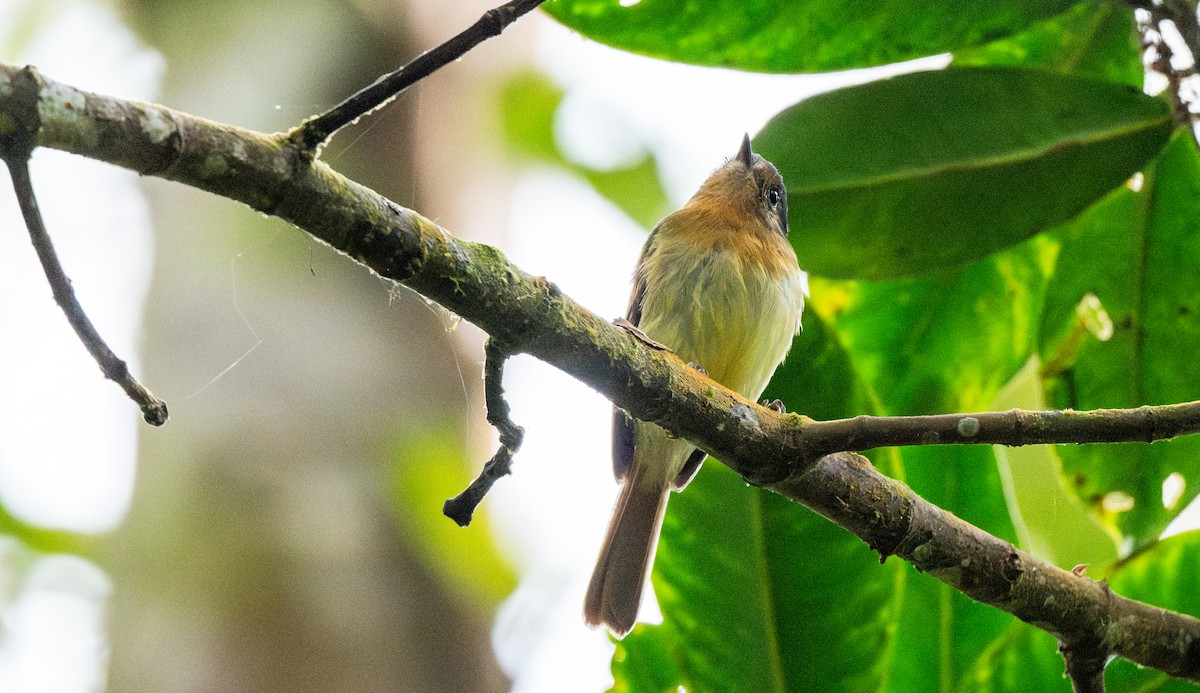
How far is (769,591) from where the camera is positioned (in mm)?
2057

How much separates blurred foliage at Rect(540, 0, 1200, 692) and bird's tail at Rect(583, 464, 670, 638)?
71cm

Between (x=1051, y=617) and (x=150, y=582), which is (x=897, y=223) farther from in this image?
(x=150, y=582)

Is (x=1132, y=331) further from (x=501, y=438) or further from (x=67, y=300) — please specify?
(x=67, y=300)

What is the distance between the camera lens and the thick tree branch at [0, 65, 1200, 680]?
41.5 inches

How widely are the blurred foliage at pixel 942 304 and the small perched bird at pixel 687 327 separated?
1.00 ft

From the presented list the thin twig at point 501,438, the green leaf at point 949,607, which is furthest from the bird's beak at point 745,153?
the thin twig at point 501,438

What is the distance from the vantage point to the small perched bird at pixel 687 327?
2.93 meters

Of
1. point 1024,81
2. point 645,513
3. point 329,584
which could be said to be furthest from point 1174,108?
point 329,584

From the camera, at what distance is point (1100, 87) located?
2.26m

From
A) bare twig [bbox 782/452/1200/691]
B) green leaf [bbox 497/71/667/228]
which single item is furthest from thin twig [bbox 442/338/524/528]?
green leaf [bbox 497/71/667/228]

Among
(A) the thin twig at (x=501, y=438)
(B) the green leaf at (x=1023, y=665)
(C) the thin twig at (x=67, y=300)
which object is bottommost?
(C) the thin twig at (x=67, y=300)

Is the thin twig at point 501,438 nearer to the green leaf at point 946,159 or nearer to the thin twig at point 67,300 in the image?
the thin twig at point 67,300

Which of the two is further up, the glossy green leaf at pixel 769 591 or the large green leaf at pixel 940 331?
the large green leaf at pixel 940 331

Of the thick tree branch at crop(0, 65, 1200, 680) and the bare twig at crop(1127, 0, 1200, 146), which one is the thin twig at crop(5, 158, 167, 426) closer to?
the thick tree branch at crop(0, 65, 1200, 680)
